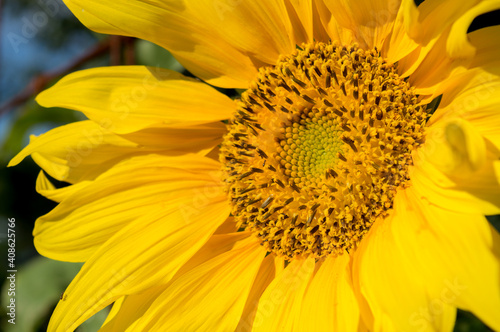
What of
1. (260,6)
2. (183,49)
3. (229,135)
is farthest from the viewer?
(229,135)

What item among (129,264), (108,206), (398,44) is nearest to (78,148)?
(108,206)

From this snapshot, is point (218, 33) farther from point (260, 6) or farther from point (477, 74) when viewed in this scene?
point (477, 74)

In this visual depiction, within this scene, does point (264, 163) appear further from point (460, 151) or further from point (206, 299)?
point (460, 151)

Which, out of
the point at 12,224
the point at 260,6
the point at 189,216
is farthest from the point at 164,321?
the point at 12,224

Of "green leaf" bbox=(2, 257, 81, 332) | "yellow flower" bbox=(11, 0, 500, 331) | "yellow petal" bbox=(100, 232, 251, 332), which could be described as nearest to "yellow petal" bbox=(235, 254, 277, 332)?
"yellow flower" bbox=(11, 0, 500, 331)

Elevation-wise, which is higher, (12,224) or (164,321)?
(12,224)

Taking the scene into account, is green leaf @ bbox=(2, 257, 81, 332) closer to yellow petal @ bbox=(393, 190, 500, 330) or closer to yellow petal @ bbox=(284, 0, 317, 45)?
yellow petal @ bbox=(284, 0, 317, 45)

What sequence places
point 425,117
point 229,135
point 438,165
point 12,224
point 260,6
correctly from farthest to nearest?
1. point 12,224
2. point 229,135
3. point 260,6
4. point 425,117
5. point 438,165

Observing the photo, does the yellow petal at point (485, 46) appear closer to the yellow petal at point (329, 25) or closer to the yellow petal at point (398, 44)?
the yellow petal at point (398, 44)
